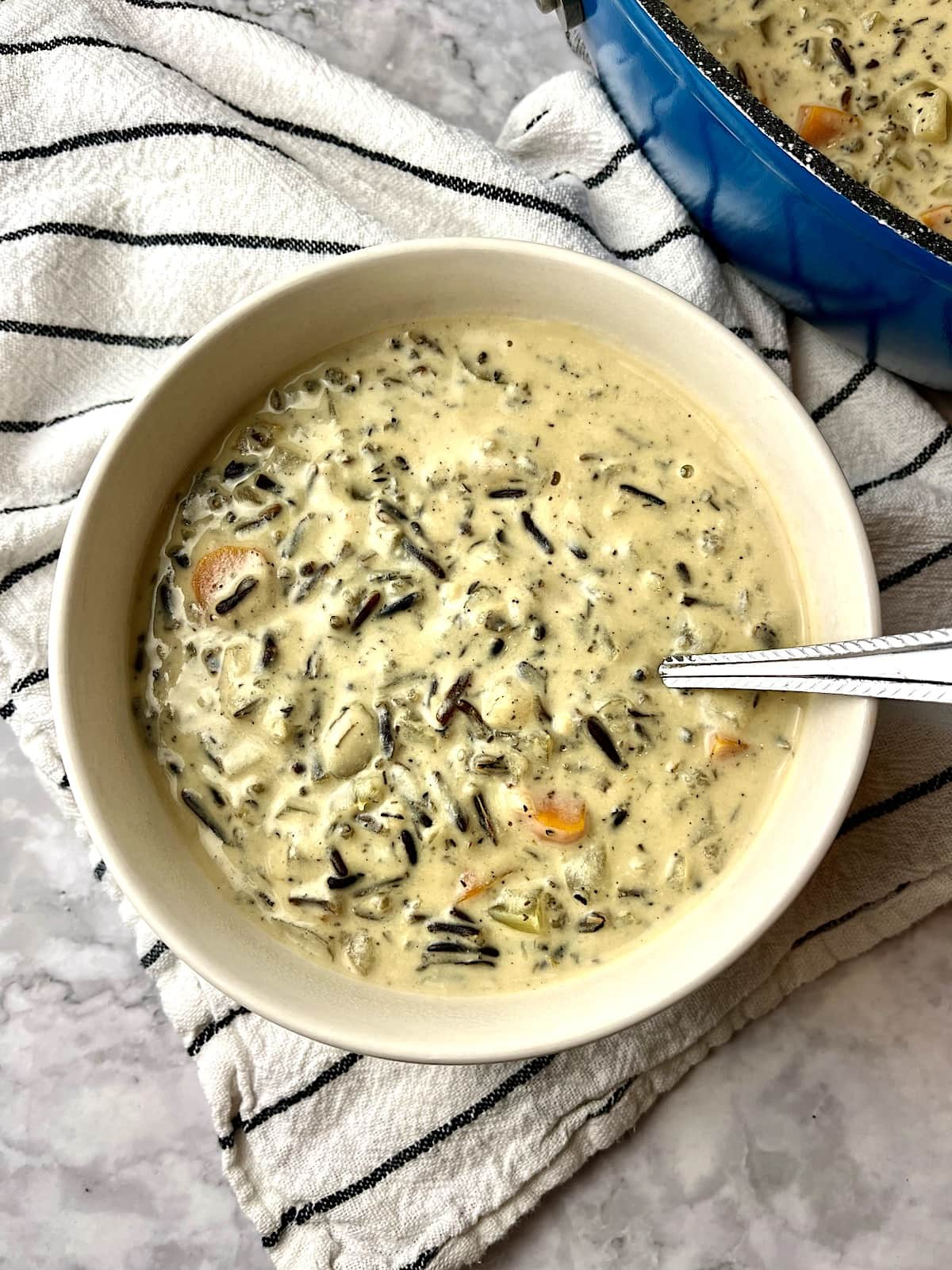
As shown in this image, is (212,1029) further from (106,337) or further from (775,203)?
(775,203)

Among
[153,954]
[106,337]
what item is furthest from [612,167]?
[153,954]

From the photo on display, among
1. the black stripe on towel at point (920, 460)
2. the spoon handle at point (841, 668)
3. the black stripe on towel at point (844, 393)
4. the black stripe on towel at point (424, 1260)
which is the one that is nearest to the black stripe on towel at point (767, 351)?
the black stripe on towel at point (844, 393)

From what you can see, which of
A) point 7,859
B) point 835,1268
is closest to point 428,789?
point 7,859

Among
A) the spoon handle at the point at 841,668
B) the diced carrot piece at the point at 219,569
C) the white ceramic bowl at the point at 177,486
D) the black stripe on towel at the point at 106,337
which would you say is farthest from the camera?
the black stripe on towel at the point at 106,337

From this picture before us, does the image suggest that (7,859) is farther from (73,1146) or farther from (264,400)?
(264,400)

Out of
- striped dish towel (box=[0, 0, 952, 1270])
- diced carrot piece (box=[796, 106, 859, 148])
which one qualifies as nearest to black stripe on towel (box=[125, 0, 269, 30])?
striped dish towel (box=[0, 0, 952, 1270])

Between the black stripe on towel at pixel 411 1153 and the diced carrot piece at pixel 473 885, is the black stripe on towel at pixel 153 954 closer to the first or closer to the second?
the black stripe on towel at pixel 411 1153
